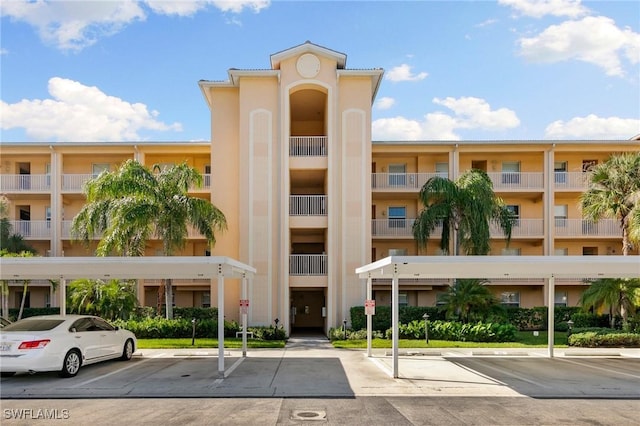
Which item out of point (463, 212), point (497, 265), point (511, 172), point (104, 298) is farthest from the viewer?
point (511, 172)

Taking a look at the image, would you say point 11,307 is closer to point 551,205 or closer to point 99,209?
point 99,209

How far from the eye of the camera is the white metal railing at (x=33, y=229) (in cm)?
2766

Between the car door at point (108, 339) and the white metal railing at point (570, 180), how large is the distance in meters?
23.7

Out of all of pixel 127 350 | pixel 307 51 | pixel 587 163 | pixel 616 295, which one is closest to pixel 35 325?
pixel 127 350

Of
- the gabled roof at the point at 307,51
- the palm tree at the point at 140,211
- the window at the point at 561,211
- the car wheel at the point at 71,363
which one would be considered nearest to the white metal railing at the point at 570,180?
the window at the point at 561,211

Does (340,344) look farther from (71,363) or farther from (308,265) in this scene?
(71,363)

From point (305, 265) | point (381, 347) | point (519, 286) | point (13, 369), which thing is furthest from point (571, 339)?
point (13, 369)

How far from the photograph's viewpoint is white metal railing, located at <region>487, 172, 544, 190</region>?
27.7 meters

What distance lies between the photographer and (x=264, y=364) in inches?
570

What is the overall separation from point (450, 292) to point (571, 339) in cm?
492

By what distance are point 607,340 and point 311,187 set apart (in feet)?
49.9

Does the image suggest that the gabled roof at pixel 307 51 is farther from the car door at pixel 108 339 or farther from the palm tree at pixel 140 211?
the car door at pixel 108 339

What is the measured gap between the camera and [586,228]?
91.1 feet
